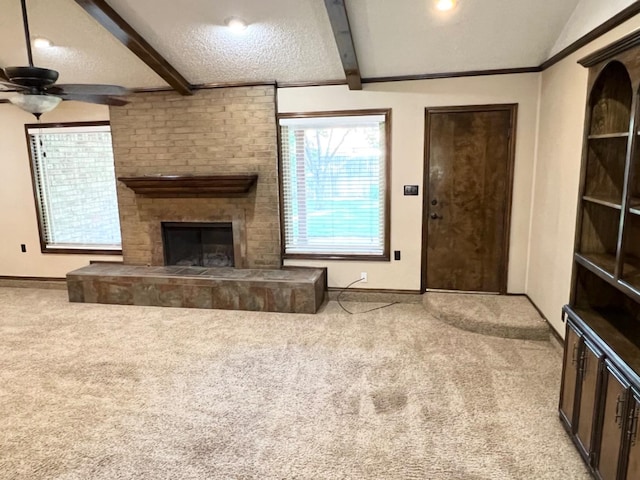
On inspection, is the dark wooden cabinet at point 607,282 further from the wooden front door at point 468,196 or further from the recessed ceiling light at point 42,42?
the recessed ceiling light at point 42,42

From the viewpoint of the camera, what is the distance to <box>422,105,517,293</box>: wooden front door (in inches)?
158

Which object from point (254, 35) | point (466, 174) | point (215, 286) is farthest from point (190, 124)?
point (466, 174)

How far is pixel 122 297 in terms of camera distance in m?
4.55

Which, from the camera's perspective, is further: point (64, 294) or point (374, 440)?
point (64, 294)

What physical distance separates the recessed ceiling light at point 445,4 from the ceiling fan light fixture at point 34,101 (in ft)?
8.54

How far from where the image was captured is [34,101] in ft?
7.48

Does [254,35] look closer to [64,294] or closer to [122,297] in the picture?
[122,297]

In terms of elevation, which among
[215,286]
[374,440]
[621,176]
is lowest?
[374,440]

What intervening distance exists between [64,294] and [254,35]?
379 centimetres

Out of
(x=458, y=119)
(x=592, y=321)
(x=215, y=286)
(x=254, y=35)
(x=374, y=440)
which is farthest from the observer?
(x=215, y=286)

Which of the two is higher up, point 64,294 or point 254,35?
point 254,35

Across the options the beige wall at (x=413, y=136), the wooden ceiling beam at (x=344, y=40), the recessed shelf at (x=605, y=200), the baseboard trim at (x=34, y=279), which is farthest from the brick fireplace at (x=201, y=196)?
the recessed shelf at (x=605, y=200)

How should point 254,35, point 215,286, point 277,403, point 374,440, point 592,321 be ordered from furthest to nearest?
point 215,286 → point 254,35 → point 277,403 → point 374,440 → point 592,321

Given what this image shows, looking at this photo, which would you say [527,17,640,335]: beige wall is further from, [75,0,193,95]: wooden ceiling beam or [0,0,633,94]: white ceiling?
[75,0,193,95]: wooden ceiling beam
